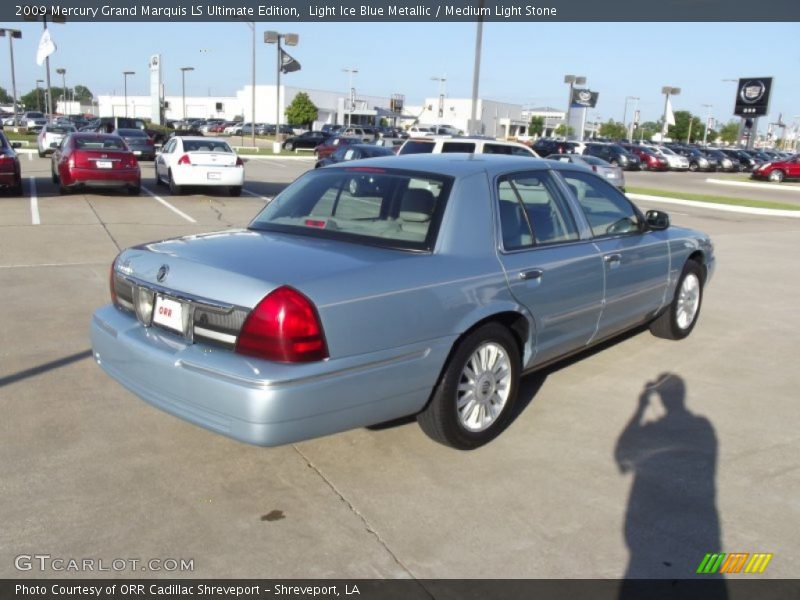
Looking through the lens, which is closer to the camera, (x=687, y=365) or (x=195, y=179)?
(x=687, y=365)

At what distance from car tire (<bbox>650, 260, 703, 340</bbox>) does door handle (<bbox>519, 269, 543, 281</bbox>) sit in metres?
2.42

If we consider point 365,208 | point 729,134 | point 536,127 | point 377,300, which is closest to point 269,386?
point 377,300

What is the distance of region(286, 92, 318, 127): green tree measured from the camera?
8312 cm

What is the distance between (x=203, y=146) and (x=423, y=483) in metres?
14.7

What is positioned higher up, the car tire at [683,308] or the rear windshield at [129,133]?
the rear windshield at [129,133]

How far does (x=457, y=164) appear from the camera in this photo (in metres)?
4.51

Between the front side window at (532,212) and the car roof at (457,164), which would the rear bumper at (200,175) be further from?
the front side window at (532,212)

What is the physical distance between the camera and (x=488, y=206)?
4.25 m

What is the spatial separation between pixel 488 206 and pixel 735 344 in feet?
11.7

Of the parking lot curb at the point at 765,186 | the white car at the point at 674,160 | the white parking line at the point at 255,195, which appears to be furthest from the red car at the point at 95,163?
the white car at the point at 674,160

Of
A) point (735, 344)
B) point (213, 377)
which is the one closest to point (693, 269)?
point (735, 344)

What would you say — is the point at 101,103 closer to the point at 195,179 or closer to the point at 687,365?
the point at 195,179

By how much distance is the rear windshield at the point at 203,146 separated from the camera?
55.0ft

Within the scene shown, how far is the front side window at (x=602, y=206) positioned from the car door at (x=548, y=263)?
0.29 meters
